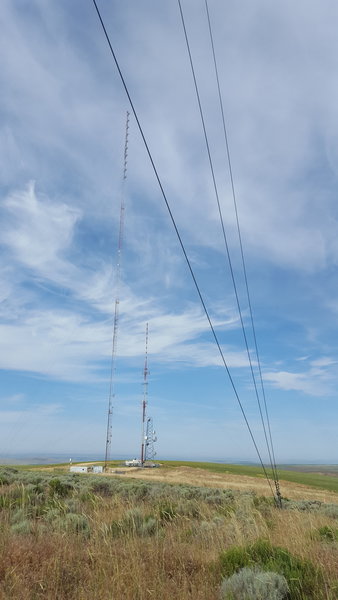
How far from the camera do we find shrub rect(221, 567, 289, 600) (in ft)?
14.0

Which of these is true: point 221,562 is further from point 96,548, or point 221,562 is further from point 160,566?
point 96,548

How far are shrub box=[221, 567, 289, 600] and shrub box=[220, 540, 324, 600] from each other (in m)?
0.17

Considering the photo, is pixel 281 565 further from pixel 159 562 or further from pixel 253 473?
pixel 253 473

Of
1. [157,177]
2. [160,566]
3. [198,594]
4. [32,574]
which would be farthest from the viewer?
[157,177]

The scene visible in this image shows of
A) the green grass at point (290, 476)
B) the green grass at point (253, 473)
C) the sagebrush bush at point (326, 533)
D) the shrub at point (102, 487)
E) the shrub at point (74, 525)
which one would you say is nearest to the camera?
the shrub at point (74, 525)

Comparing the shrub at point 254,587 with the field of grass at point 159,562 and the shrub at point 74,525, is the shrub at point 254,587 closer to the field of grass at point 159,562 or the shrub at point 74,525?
the field of grass at point 159,562

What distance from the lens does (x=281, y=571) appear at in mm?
4867

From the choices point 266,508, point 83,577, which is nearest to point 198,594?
point 83,577

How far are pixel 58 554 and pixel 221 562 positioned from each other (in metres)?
2.19

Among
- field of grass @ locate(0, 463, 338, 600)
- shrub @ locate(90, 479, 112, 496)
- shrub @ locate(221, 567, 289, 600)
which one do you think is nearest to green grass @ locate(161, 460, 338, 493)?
shrub @ locate(90, 479, 112, 496)

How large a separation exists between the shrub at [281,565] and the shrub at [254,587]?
166mm

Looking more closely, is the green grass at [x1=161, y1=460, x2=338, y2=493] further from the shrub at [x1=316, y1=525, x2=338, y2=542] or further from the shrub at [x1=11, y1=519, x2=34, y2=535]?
the shrub at [x1=11, y1=519, x2=34, y2=535]

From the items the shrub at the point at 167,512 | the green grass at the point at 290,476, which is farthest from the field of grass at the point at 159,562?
the green grass at the point at 290,476

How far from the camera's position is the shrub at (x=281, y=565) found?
4.69 m
